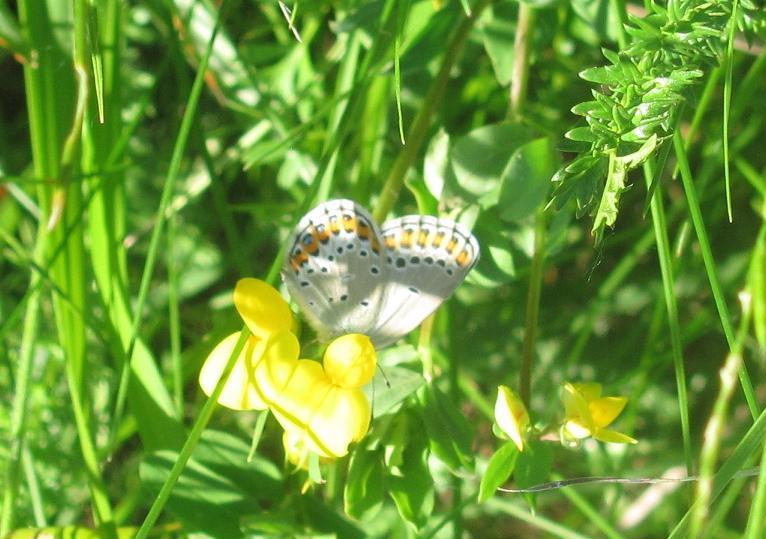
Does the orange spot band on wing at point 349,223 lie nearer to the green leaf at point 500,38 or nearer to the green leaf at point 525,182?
the green leaf at point 525,182

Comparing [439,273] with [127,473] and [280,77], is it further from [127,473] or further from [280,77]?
[127,473]

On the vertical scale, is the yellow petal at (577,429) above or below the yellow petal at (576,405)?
below

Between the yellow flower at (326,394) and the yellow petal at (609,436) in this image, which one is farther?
the yellow petal at (609,436)

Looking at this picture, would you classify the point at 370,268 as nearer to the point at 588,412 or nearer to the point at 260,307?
the point at 260,307

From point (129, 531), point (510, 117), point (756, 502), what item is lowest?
point (129, 531)

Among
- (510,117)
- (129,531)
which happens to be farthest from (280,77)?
(129,531)

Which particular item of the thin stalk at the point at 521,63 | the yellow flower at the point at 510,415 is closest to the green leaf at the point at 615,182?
the yellow flower at the point at 510,415
